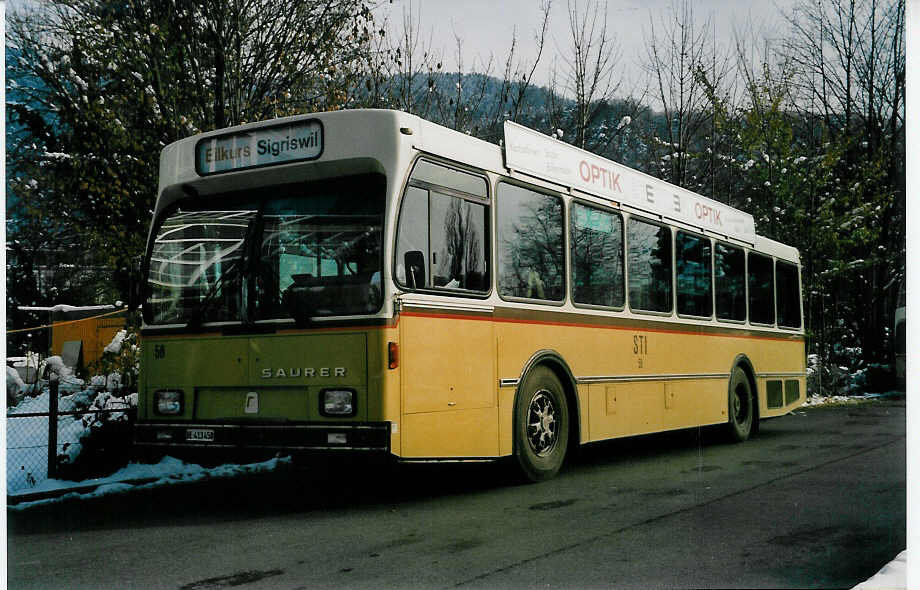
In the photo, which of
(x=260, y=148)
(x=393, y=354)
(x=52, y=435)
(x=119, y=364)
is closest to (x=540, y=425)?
(x=393, y=354)

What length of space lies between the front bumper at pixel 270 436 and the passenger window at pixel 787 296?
9849 mm

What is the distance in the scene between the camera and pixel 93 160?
450 inches

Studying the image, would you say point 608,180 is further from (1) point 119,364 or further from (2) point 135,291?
(1) point 119,364

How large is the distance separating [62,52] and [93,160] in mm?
1345

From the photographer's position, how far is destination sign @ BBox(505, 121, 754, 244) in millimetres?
8867

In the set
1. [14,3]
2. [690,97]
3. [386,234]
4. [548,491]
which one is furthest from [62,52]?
[690,97]

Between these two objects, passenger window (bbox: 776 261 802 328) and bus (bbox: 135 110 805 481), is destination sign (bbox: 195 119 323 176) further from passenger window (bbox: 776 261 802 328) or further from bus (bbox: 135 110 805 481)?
passenger window (bbox: 776 261 802 328)

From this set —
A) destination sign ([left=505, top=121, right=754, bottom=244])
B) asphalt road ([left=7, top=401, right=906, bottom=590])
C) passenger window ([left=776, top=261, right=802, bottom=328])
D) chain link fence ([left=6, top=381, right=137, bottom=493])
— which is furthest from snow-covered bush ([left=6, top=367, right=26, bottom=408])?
passenger window ([left=776, top=261, right=802, bottom=328])

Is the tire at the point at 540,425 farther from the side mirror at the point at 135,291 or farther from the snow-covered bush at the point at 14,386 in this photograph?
the snow-covered bush at the point at 14,386

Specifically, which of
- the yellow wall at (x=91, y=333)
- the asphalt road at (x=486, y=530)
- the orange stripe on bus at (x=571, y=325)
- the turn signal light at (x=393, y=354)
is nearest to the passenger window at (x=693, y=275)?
the orange stripe on bus at (x=571, y=325)

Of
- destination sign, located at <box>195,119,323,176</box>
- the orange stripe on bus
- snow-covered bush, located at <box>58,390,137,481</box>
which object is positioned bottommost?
snow-covered bush, located at <box>58,390,137,481</box>

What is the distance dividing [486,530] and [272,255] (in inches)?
108

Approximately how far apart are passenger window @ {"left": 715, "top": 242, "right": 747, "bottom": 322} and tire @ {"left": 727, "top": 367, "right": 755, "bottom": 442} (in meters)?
0.83

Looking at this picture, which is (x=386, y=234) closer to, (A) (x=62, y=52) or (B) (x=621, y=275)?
(B) (x=621, y=275)
